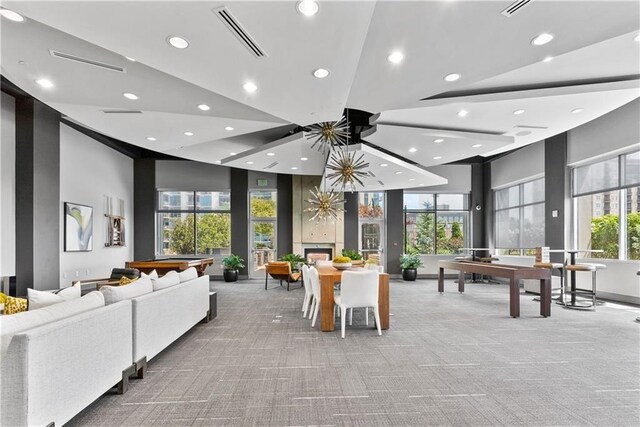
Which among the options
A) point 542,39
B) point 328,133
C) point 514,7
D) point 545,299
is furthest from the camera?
point 328,133

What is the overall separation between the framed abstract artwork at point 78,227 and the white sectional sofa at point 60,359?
5697 millimetres

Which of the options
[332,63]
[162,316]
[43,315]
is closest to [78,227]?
[162,316]

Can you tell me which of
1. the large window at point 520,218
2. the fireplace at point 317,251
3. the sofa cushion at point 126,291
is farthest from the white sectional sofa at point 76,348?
the large window at point 520,218

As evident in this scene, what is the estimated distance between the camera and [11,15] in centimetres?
279

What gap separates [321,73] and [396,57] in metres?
0.78

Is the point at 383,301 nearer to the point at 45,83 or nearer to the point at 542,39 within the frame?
the point at 542,39

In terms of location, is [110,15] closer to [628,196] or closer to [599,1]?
[599,1]

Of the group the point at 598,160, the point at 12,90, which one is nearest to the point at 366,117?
the point at 598,160

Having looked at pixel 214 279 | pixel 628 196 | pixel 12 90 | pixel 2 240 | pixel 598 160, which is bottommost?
pixel 214 279

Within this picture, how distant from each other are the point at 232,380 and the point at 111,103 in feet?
13.3

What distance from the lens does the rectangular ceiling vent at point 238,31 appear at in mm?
2552

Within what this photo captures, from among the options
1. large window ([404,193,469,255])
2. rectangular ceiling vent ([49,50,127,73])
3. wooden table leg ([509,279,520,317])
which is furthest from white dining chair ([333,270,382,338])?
large window ([404,193,469,255])

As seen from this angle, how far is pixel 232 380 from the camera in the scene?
9.89 feet

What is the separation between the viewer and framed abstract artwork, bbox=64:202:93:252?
7250mm
